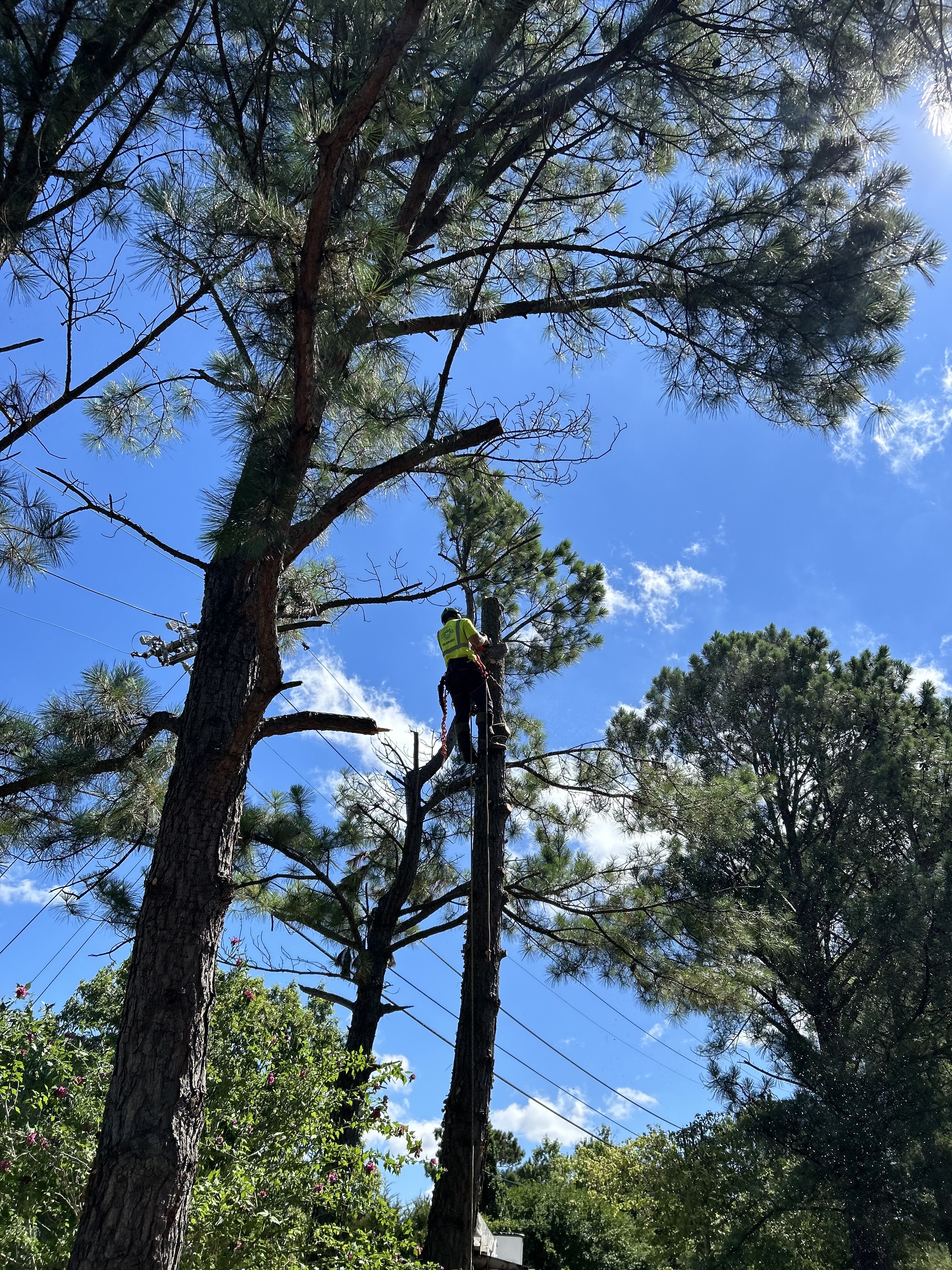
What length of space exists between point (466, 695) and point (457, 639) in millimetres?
375

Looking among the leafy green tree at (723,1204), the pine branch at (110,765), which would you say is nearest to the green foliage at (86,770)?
the pine branch at (110,765)

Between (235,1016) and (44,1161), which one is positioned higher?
(235,1016)

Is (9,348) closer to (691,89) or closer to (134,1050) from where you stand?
(134,1050)

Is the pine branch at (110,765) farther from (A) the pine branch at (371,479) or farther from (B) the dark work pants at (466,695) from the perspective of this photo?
(B) the dark work pants at (466,695)

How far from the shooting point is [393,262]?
10.4 feet

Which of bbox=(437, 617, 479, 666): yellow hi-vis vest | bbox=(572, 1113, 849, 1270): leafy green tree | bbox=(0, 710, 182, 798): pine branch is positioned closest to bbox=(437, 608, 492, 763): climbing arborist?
bbox=(437, 617, 479, 666): yellow hi-vis vest

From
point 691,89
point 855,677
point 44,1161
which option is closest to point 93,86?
point 691,89

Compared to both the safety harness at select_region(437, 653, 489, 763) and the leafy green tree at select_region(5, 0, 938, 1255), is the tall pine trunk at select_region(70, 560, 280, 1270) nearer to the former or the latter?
the leafy green tree at select_region(5, 0, 938, 1255)

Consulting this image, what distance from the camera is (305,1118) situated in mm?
4590

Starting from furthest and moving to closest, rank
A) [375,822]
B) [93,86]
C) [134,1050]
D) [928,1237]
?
[928,1237], [375,822], [93,86], [134,1050]

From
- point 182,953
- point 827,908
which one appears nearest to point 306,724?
point 182,953

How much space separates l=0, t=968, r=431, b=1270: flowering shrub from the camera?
3977 mm

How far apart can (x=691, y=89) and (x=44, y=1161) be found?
580 cm

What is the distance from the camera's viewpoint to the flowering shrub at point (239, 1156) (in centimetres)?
398
